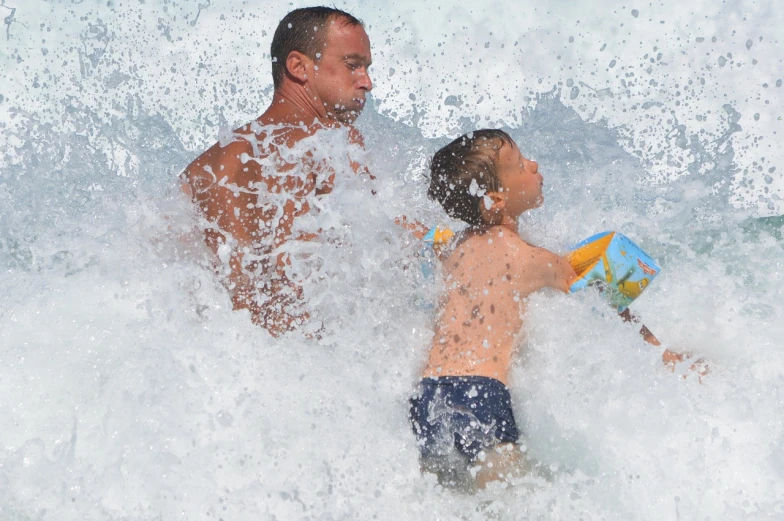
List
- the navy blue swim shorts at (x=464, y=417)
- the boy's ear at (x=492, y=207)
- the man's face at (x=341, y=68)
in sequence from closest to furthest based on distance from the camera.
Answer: the navy blue swim shorts at (x=464, y=417), the boy's ear at (x=492, y=207), the man's face at (x=341, y=68)

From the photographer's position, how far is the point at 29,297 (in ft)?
11.6

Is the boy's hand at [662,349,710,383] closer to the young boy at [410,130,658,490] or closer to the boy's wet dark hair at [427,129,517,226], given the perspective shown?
the young boy at [410,130,658,490]

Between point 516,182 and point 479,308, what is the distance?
51cm

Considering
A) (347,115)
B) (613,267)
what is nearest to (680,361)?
(613,267)

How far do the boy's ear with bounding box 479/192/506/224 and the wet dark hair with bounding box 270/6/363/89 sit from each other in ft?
3.03

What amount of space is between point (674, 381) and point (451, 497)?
38.0 inches

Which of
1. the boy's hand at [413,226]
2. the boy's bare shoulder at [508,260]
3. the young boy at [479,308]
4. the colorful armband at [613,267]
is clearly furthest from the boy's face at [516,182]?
the boy's hand at [413,226]

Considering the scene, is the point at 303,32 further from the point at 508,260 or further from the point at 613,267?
the point at 613,267

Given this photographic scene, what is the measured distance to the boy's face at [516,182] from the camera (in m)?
3.05

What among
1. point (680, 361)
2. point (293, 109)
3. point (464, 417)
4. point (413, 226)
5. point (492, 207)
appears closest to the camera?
point (464, 417)

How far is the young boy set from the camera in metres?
2.75

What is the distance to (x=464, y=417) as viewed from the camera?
2.77 m

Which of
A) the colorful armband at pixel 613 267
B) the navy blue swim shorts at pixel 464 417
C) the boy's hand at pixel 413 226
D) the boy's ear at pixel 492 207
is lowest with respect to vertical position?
the navy blue swim shorts at pixel 464 417

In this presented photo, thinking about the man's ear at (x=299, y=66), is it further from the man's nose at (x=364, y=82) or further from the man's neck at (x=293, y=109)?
the man's nose at (x=364, y=82)
